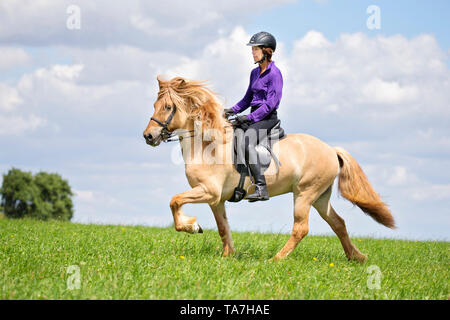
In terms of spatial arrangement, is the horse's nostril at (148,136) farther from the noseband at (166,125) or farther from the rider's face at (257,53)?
the rider's face at (257,53)

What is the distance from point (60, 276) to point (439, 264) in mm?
7566

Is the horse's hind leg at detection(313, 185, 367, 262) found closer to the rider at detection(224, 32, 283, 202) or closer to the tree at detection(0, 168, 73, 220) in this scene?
the rider at detection(224, 32, 283, 202)

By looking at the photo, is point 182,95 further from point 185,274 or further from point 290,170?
point 185,274

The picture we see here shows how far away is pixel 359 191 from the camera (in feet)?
27.9

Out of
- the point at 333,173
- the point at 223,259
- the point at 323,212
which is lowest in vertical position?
the point at 223,259

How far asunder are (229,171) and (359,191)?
2758 mm

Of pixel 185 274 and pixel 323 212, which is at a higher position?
pixel 323 212

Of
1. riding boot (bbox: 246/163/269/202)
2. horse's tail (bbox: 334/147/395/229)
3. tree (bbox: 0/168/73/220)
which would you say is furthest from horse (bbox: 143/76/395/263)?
tree (bbox: 0/168/73/220)

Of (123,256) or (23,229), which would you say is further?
(23,229)

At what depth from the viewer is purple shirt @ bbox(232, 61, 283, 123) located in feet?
23.7

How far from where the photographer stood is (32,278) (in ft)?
18.2
